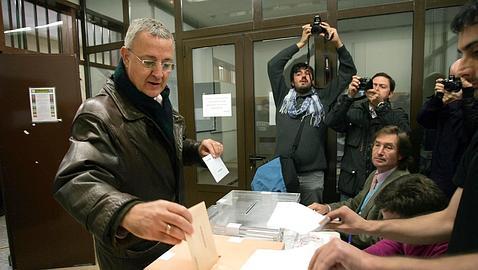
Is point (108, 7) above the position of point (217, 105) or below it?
above

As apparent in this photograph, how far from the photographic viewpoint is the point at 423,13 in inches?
89.4

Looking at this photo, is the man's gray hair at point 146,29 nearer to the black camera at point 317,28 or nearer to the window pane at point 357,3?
the black camera at point 317,28

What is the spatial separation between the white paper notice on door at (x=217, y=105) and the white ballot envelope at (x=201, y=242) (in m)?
2.20

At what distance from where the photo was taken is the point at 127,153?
1.00m

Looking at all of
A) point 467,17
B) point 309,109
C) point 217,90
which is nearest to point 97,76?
point 217,90

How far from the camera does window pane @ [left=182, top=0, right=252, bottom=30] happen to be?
9.41 feet

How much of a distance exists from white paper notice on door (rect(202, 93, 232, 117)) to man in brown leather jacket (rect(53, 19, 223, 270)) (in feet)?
5.68

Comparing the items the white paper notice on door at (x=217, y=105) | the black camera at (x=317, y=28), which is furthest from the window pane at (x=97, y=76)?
the black camera at (x=317, y=28)

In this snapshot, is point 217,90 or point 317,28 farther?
point 217,90

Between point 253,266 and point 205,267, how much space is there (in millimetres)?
130

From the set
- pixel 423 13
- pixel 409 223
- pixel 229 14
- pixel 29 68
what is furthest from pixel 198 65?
pixel 409 223

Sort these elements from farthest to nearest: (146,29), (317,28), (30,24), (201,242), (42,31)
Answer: (42,31)
(30,24)
(317,28)
(146,29)
(201,242)

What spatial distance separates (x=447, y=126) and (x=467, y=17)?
143 centimetres

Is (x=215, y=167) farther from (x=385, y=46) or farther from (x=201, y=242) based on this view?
(x=385, y=46)
